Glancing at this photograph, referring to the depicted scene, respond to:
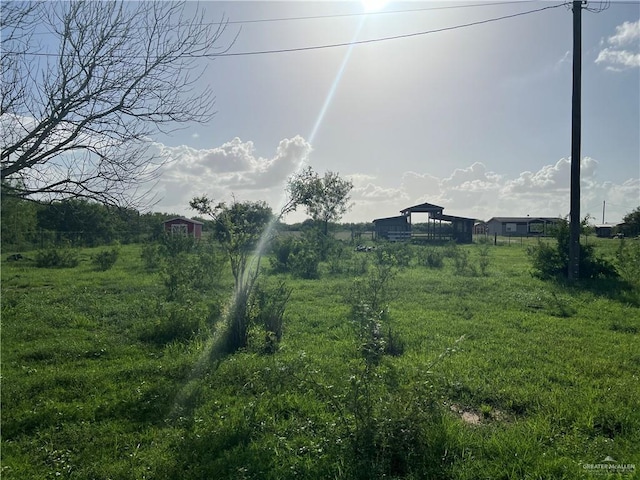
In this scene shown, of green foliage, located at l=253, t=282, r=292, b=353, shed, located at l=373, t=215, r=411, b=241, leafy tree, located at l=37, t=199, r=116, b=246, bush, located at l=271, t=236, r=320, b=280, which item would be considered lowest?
green foliage, located at l=253, t=282, r=292, b=353

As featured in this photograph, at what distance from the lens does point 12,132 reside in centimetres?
339

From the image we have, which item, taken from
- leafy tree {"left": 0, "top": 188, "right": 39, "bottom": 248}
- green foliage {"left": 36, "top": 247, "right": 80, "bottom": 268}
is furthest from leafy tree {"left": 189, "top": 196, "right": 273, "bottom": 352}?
leafy tree {"left": 0, "top": 188, "right": 39, "bottom": 248}

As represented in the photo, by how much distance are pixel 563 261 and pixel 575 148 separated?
336 centimetres

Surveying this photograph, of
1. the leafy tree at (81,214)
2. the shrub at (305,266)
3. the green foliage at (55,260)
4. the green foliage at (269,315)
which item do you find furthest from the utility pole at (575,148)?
the green foliage at (55,260)

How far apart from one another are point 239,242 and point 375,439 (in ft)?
12.4

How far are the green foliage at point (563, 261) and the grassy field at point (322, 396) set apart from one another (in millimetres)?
3841

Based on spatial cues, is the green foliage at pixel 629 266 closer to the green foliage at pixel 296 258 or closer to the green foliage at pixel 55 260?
the green foliage at pixel 296 258

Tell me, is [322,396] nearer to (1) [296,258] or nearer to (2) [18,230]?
(1) [296,258]

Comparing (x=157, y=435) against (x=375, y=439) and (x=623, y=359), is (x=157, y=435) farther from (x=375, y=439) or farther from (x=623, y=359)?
(x=623, y=359)

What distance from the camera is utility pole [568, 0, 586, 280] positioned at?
10539 mm

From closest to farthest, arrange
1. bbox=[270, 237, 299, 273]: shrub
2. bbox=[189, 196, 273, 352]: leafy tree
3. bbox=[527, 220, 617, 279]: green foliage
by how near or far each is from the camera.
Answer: bbox=[189, 196, 273, 352]: leafy tree, bbox=[527, 220, 617, 279]: green foliage, bbox=[270, 237, 299, 273]: shrub

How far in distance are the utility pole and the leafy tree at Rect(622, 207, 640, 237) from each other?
3973cm

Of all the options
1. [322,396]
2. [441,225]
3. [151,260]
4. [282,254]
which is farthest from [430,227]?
[322,396]

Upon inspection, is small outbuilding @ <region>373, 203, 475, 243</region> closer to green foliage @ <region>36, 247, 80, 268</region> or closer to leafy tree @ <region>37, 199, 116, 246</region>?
green foliage @ <region>36, 247, 80, 268</region>
